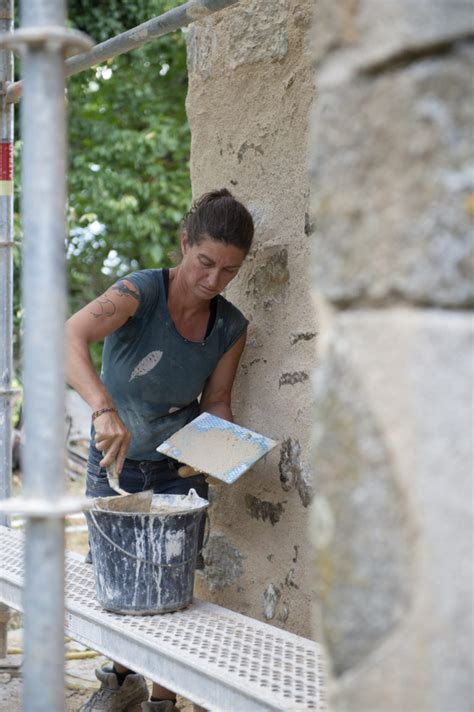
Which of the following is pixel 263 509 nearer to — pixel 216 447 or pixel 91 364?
pixel 216 447

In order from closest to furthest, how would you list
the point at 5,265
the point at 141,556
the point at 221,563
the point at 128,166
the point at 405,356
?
the point at 405,356
the point at 141,556
the point at 221,563
the point at 5,265
the point at 128,166

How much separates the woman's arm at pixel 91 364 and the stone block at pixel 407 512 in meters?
1.55

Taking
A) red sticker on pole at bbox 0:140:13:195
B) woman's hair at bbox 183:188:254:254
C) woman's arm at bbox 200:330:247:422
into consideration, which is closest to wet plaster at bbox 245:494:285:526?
woman's arm at bbox 200:330:247:422

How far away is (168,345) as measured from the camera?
9.10ft

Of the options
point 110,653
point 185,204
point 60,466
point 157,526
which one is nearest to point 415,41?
point 60,466

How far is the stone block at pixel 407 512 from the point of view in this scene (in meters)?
0.90

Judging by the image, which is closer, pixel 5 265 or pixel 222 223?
pixel 222 223

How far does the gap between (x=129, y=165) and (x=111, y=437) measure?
24.8 ft

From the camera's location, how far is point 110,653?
2.33 meters

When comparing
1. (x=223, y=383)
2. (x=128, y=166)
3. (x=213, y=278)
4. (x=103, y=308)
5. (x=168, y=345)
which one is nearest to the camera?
(x=103, y=308)

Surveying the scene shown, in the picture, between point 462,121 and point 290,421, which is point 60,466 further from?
point 290,421

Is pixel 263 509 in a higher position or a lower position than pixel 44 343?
lower

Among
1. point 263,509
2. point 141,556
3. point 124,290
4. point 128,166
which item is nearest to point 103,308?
point 124,290

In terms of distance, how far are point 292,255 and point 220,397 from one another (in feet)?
1.71
